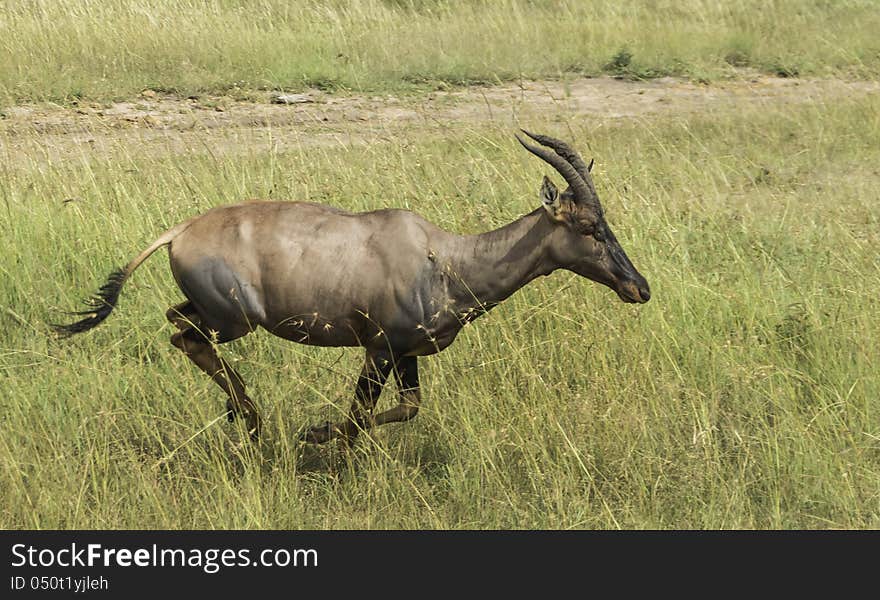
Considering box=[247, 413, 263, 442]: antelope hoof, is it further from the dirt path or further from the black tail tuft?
the dirt path

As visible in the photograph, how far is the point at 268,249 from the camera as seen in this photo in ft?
16.4

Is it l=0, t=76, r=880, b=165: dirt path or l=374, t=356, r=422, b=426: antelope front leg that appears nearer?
l=374, t=356, r=422, b=426: antelope front leg

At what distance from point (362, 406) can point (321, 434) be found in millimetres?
218

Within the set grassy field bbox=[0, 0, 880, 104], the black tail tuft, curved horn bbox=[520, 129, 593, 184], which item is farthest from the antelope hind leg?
grassy field bbox=[0, 0, 880, 104]

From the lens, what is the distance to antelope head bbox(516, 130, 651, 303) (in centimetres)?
504

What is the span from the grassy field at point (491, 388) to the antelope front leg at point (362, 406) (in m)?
0.11

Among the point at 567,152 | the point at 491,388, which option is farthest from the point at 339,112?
the point at 567,152

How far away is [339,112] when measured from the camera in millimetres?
12227

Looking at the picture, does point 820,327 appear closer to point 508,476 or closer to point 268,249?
point 508,476

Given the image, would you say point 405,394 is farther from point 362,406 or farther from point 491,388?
point 491,388

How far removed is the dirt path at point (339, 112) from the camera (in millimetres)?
10883

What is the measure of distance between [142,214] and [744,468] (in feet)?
13.4

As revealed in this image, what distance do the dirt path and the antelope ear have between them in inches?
199

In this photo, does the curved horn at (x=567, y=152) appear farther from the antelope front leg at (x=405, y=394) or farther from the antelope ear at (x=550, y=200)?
the antelope front leg at (x=405, y=394)
